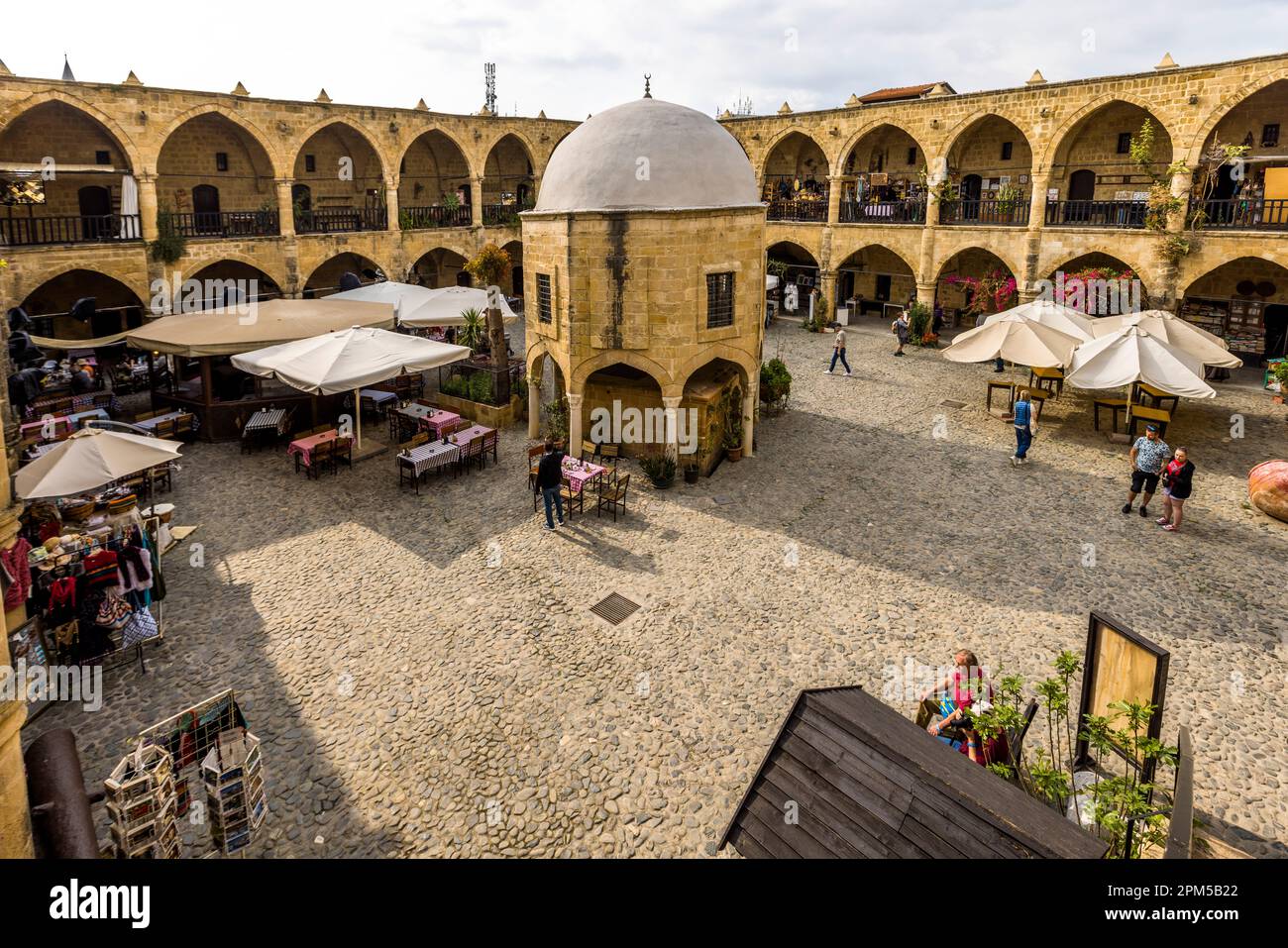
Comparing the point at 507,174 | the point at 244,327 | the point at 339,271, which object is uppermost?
the point at 507,174

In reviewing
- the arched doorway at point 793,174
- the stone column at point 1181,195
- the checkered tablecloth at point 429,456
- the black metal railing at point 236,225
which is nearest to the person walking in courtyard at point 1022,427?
the stone column at point 1181,195

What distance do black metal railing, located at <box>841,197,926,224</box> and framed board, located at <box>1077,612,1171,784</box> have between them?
74.8ft

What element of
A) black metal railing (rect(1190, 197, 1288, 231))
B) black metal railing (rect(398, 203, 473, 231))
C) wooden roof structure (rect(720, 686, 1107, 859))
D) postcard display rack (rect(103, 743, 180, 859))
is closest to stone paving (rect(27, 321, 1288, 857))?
postcard display rack (rect(103, 743, 180, 859))

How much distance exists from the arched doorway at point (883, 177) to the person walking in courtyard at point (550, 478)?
67.1 feet

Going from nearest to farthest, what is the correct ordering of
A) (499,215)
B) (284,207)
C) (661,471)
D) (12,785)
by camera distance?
1. (12,785)
2. (661,471)
3. (284,207)
4. (499,215)

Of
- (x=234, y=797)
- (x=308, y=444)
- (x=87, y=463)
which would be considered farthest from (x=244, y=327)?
(x=234, y=797)

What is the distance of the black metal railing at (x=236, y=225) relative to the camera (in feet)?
74.2

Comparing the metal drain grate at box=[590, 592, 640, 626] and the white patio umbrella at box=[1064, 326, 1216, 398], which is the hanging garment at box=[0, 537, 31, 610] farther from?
the white patio umbrella at box=[1064, 326, 1216, 398]

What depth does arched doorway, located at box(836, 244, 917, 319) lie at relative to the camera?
2980cm

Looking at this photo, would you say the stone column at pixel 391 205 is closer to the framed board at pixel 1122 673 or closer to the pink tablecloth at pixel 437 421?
the pink tablecloth at pixel 437 421

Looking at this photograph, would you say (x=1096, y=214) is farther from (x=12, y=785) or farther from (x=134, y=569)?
(x=12, y=785)

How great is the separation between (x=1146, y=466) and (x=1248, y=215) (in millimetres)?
13176

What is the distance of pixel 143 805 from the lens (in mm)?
5242
